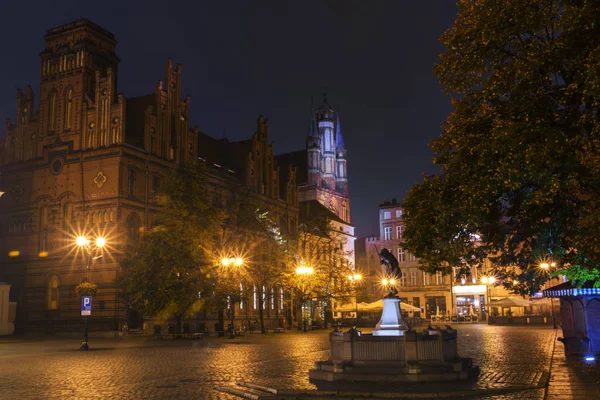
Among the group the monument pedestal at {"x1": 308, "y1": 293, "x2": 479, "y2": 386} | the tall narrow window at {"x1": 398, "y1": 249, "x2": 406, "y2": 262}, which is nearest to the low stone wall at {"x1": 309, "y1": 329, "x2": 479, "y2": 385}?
the monument pedestal at {"x1": 308, "y1": 293, "x2": 479, "y2": 386}

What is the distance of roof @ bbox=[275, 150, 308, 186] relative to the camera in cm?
11062


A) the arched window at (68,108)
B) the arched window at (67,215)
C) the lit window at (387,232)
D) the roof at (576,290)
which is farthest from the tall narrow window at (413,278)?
the roof at (576,290)

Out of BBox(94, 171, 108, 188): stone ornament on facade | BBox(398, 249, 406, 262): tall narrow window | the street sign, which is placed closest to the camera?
the street sign

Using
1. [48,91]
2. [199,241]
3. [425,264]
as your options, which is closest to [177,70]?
[48,91]

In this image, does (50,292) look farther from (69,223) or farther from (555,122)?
(555,122)

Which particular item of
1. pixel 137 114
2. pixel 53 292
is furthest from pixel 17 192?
pixel 137 114

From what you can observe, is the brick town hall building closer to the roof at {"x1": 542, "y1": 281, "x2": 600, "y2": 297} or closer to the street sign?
the street sign

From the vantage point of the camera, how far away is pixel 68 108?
52156mm

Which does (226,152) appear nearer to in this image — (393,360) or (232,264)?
(232,264)

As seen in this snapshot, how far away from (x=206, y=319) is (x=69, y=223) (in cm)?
1399

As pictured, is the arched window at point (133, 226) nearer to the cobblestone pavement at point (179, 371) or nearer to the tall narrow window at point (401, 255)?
→ the cobblestone pavement at point (179, 371)

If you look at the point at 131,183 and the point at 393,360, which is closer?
the point at 393,360

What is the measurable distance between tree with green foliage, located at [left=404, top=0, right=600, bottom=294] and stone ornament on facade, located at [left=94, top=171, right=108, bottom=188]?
117ft

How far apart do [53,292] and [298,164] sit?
218ft
